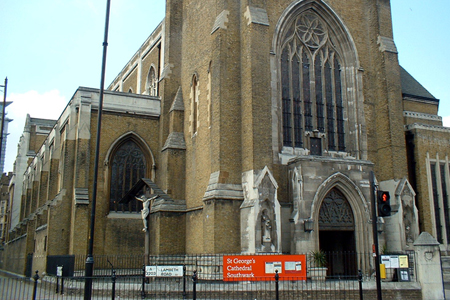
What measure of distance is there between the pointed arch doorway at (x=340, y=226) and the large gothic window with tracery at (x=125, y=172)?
1025 cm

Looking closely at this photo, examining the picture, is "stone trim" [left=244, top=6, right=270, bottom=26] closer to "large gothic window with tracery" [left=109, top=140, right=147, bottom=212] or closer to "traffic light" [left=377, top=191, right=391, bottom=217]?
"large gothic window with tracery" [left=109, top=140, right=147, bottom=212]

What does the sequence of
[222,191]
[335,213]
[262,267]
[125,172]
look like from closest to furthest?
[262,267], [222,191], [335,213], [125,172]

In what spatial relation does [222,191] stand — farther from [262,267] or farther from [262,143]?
[262,267]

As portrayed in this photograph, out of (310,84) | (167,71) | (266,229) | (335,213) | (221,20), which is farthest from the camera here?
(167,71)

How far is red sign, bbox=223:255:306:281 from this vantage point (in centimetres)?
1552

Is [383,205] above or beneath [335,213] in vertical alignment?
beneath

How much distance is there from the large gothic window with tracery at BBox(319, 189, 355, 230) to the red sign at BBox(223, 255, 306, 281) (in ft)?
13.9

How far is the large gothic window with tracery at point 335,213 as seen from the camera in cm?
2034

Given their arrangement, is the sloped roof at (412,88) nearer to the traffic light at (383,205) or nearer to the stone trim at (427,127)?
the stone trim at (427,127)

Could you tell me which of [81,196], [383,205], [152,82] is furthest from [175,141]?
[383,205]

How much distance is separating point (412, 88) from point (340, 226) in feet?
39.6

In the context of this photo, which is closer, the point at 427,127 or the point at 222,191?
the point at 222,191

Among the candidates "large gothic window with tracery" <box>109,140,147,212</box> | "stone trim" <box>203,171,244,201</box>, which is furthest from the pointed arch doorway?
"large gothic window with tracery" <box>109,140,147,212</box>

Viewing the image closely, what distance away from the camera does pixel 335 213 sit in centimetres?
2061
